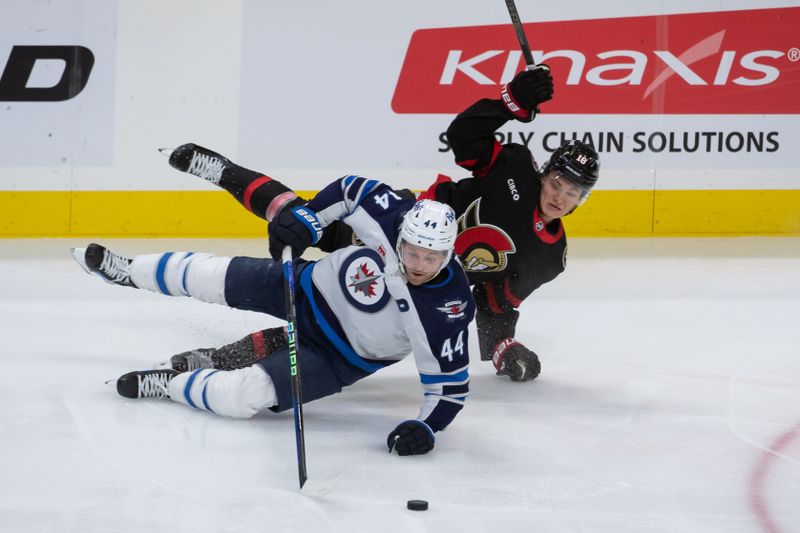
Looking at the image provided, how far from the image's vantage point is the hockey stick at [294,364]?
2.84 meters

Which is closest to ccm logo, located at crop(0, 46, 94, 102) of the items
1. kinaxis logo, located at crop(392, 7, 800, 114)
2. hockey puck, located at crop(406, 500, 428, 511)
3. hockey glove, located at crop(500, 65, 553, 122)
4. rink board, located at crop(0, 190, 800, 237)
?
rink board, located at crop(0, 190, 800, 237)

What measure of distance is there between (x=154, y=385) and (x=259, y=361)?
33 centimetres

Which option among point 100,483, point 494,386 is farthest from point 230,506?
point 494,386

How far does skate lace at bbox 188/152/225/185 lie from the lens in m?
3.79

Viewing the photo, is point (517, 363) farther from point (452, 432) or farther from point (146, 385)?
point (146, 385)

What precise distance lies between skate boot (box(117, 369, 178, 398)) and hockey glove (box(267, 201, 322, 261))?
53 centimetres

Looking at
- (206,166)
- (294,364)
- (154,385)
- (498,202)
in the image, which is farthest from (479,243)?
(154,385)

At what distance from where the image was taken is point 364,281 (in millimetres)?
3277

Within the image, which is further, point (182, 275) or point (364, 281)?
point (182, 275)

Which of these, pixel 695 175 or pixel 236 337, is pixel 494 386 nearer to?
pixel 236 337

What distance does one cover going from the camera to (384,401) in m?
3.65

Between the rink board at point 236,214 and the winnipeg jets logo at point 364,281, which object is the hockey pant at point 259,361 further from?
the rink board at point 236,214

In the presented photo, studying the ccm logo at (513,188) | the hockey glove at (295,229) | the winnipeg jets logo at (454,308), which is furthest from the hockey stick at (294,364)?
the ccm logo at (513,188)

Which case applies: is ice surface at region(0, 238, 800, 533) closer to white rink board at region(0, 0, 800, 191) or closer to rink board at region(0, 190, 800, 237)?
rink board at region(0, 190, 800, 237)
